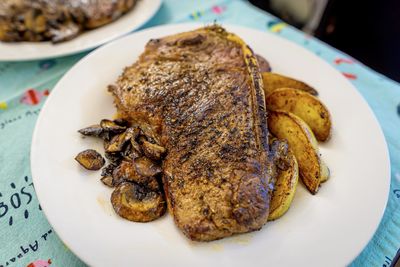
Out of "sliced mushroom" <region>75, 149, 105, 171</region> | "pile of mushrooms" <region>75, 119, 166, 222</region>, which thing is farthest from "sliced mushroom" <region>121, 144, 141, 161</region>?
"sliced mushroom" <region>75, 149, 105, 171</region>

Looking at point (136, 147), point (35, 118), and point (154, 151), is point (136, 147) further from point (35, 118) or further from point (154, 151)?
point (35, 118)

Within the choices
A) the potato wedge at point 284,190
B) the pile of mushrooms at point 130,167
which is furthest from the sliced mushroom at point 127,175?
the potato wedge at point 284,190

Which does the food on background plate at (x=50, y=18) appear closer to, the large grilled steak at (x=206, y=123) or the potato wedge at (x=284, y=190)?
the large grilled steak at (x=206, y=123)

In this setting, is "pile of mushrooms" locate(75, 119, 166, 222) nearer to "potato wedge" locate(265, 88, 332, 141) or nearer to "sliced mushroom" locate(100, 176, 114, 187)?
"sliced mushroom" locate(100, 176, 114, 187)

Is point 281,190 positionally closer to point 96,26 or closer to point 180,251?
point 180,251

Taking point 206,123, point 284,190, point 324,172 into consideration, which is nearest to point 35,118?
point 206,123

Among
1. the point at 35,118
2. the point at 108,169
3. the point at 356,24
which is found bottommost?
the point at 356,24
